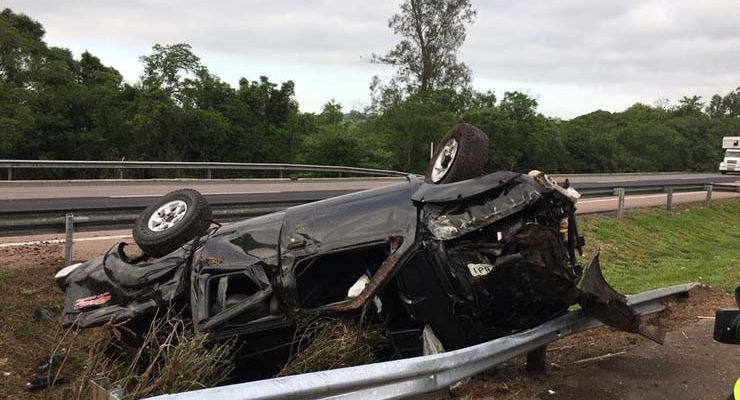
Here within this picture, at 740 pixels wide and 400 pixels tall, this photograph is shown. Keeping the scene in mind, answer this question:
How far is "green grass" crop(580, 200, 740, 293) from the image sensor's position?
8.48 meters

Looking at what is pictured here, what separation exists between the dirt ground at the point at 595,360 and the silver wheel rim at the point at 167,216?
1.06 m

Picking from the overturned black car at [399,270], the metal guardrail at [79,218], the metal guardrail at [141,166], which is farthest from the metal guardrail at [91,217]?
the metal guardrail at [141,166]

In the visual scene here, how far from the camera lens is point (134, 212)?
275 inches

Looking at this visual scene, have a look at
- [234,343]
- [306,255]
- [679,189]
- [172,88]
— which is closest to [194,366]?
[234,343]

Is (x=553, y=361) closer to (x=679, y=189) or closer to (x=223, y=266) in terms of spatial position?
(x=223, y=266)

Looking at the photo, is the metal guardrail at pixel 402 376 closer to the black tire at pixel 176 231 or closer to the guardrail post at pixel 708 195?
the black tire at pixel 176 231

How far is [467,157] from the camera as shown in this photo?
3.95 m

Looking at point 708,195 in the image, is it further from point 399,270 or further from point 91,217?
point 399,270

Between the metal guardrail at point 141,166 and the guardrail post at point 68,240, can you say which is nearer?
the guardrail post at point 68,240

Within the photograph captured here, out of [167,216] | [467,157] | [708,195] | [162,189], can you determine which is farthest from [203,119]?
[467,157]

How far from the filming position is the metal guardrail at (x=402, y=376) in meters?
2.24

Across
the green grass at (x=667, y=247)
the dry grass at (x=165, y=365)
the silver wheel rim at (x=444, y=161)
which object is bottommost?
the green grass at (x=667, y=247)

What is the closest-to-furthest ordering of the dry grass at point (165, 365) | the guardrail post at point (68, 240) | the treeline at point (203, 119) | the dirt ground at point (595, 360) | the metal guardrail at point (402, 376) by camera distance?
the metal guardrail at point (402, 376)
the dry grass at point (165, 365)
the dirt ground at point (595, 360)
the guardrail post at point (68, 240)
the treeline at point (203, 119)

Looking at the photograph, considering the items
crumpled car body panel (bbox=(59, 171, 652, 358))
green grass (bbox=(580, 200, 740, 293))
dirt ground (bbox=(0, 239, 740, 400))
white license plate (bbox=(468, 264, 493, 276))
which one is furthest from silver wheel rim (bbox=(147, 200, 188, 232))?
green grass (bbox=(580, 200, 740, 293))
